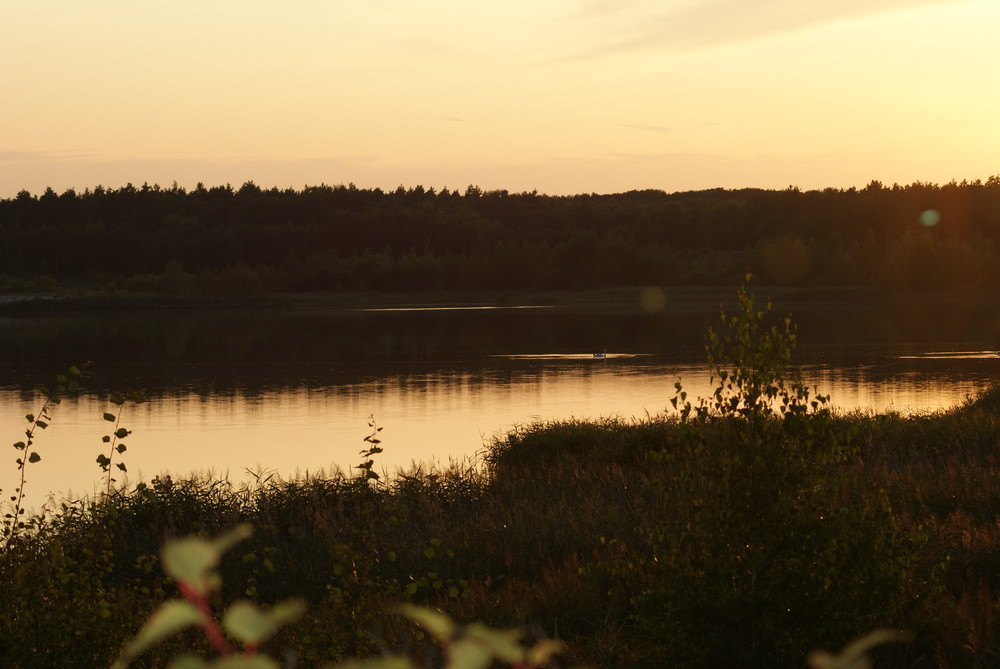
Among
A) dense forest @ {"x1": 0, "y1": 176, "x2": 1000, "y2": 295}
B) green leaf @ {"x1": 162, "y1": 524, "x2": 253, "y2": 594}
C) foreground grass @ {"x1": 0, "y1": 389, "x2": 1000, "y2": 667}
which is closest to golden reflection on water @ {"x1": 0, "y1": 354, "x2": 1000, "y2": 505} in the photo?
foreground grass @ {"x1": 0, "y1": 389, "x2": 1000, "y2": 667}

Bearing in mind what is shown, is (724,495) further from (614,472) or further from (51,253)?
(51,253)

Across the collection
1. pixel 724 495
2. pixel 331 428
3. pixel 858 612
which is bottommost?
pixel 331 428

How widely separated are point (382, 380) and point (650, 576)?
3831 cm

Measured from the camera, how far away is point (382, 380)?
152ft

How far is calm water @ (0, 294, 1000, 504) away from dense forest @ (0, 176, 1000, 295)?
57802 millimetres

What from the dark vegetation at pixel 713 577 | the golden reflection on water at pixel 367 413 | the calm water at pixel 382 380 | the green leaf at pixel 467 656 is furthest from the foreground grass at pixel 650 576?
the golden reflection on water at pixel 367 413

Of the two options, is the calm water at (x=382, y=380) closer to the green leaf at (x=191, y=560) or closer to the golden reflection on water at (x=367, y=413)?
the golden reflection on water at (x=367, y=413)

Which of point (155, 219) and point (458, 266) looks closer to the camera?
point (458, 266)

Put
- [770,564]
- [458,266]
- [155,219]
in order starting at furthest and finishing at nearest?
1. [155,219]
2. [458,266]
3. [770,564]

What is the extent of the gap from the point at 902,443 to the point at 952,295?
128 metres

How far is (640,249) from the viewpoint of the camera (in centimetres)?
14825

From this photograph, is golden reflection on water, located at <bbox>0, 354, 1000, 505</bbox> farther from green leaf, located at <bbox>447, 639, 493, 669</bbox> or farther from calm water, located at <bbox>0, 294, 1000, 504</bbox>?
green leaf, located at <bbox>447, 639, 493, 669</bbox>

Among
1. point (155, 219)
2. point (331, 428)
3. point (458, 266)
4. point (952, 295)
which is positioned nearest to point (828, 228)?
point (952, 295)

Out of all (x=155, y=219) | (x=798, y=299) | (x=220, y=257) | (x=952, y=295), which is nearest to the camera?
(x=798, y=299)
